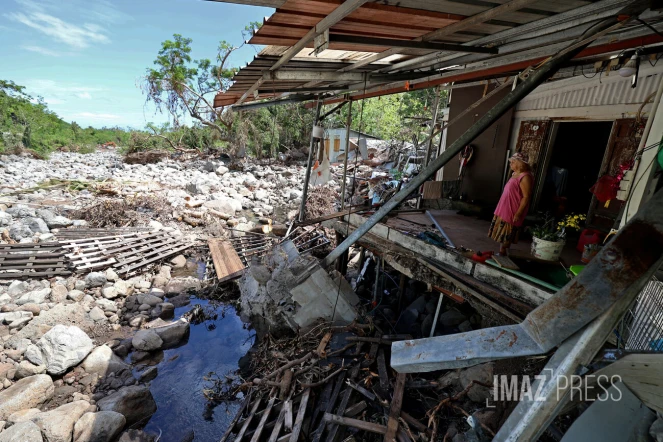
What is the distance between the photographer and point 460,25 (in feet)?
8.32

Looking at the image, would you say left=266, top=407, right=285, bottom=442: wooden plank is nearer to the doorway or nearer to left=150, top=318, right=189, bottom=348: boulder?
left=150, top=318, right=189, bottom=348: boulder

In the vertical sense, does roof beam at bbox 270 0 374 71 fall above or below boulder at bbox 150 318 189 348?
above

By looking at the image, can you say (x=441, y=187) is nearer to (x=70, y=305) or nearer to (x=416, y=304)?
(x=416, y=304)

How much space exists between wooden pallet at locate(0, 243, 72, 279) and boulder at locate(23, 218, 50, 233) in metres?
1.32

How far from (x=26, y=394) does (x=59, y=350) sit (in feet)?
2.75

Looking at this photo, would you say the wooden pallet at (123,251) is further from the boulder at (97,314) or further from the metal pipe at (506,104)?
the metal pipe at (506,104)

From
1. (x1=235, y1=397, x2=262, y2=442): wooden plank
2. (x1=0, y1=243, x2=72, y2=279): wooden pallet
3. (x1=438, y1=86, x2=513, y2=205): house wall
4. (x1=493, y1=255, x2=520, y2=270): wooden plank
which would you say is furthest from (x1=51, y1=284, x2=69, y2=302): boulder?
(x1=438, y1=86, x2=513, y2=205): house wall

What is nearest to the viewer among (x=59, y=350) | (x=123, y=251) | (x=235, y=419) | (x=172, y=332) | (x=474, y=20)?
(x=474, y=20)

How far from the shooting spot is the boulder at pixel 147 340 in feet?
19.7

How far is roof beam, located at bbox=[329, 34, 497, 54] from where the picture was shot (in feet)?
8.87

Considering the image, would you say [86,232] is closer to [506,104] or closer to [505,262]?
[505,262]

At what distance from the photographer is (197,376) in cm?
584

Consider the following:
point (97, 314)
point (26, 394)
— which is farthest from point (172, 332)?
point (26, 394)

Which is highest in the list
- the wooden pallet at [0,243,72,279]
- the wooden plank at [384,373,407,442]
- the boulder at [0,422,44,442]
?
the wooden plank at [384,373,407,442]
